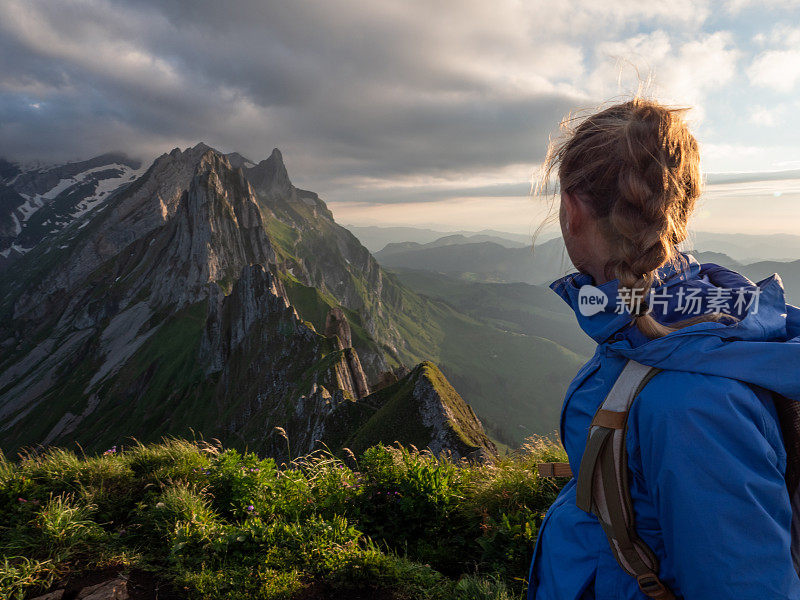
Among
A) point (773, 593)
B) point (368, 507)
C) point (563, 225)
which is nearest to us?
point (773, 593)

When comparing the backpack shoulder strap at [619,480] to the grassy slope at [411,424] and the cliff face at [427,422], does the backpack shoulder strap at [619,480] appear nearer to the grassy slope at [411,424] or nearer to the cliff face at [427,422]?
the cliff face at [427,422]

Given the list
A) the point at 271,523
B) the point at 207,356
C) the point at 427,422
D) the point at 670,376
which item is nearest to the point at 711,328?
the point at 670,376

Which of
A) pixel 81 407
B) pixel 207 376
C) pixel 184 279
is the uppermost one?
pixel 184 279

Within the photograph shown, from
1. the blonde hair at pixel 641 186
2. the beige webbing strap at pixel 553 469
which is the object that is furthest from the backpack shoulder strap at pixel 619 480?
the beige webbing strap at pixel 553 469

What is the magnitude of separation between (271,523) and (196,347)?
345 ft

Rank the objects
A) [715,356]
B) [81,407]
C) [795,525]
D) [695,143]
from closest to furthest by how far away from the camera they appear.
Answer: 1. [715,356]
2. [795,525]
3. [695,143]
4. [81,407]

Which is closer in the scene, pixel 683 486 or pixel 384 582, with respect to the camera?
pixel 683 486

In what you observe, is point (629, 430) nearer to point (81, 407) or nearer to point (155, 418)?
point (155, 418)

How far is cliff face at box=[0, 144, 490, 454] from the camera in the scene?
57.7 meters

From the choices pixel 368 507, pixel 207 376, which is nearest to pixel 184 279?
pixel 207 376

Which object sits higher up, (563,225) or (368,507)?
(563,225)

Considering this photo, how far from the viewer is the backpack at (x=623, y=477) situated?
1711mm

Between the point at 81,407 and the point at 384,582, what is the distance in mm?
138460

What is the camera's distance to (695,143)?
217 centimetres
